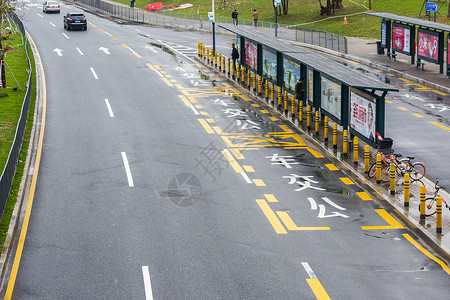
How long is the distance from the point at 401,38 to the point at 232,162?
22.6 m

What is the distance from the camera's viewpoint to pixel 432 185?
1908 cm

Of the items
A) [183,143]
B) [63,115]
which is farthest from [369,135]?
[63,115]

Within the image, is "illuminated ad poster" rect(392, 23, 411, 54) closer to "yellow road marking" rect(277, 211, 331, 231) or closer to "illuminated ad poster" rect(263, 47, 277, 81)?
"illuminated ad poster" rect(263, 47, 277, 81)

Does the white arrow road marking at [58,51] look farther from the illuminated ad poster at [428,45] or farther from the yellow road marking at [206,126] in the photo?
the illuminated ad poster at [428,45]

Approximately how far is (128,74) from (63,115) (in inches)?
392

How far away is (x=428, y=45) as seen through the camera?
36.9 m

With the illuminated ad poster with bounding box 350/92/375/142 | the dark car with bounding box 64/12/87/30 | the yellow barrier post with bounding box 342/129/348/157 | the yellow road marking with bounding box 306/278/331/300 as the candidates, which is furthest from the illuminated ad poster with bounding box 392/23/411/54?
the dark car with bounding box 64/12/87/30

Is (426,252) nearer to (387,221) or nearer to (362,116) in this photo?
(387,221)

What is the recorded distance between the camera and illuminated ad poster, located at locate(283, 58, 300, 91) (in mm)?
28400

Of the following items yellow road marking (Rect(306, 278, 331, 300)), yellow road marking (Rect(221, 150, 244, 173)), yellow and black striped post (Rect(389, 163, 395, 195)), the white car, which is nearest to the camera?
yellow road marking (Rect(306, 278, 331, 300))

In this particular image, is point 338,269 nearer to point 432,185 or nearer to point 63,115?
point 432,185

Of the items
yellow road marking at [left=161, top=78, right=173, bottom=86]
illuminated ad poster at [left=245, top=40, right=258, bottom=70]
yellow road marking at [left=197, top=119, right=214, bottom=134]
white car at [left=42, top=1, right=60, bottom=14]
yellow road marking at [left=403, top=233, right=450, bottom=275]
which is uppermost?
white car at [left=42, top=1, right=60, bottom=14]

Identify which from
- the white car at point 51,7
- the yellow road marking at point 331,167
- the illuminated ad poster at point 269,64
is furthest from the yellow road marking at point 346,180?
the white car at point 51,7

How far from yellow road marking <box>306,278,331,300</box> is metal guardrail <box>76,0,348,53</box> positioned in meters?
32.9
